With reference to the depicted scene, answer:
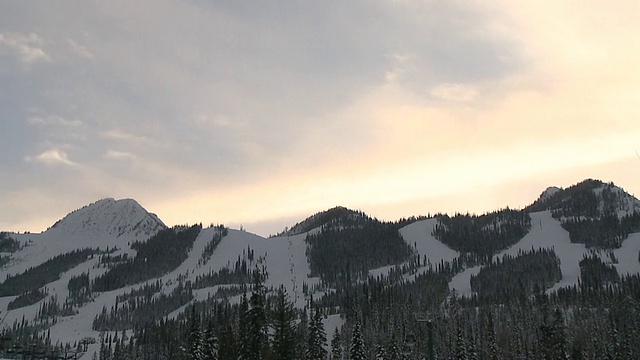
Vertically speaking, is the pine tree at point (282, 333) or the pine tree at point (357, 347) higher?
the pine tree at point (282, 333)

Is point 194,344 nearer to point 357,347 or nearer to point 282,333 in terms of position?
point 282,333

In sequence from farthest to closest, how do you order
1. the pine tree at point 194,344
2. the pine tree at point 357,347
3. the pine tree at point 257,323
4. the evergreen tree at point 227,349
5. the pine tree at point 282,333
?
the pine tree at point 357,347, the evergreen tree at point 227,349, the pine tree at point 194,344, the pine tree at point 257,323, the pine tree at point 282,333

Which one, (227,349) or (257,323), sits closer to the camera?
(257,323)

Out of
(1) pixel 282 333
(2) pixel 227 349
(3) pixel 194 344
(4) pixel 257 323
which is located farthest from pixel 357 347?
(1) pixel 282 333

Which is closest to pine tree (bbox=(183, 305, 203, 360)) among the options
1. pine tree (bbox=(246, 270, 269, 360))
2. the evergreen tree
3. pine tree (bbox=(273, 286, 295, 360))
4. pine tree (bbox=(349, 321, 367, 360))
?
the evergreen tree

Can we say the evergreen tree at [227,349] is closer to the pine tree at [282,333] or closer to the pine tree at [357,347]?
the pine tree at [282,333]

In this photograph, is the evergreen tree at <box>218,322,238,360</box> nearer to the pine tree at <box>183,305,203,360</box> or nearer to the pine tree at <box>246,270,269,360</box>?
the pine tree at <box>183,305,203,360</box>

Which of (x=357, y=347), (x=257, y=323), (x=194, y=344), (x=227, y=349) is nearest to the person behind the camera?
(x=257, y=323)

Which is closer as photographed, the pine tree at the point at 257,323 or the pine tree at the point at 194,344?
the pine tree at the point at 257,323

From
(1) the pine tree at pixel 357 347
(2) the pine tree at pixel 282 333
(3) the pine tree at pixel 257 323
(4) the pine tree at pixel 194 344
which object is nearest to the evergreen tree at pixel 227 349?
(4) the pine tree at pixel 194 344

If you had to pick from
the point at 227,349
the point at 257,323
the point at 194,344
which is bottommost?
the point at 227,349

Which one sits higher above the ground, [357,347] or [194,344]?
[194,344]

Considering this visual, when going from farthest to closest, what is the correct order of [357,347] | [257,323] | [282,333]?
[357,347], [257,323], [282,333]

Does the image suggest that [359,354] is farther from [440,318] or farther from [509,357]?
[440,318]
